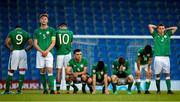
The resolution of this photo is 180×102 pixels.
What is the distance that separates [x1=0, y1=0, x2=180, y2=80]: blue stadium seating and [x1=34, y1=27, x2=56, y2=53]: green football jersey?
703cm

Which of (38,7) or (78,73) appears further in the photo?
(38,7)

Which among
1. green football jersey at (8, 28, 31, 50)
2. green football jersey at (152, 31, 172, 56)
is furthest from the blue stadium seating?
green football jersey at (152, 31, 172, 56)

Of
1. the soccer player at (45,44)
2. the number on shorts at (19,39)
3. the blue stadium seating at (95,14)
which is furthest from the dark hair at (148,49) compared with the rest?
the blue stadium seating at (95,14)

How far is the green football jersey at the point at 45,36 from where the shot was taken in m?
12.3

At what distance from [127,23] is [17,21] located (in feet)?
13.4

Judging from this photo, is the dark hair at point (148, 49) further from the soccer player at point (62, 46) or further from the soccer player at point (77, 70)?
the soccer player at point (62, 46)

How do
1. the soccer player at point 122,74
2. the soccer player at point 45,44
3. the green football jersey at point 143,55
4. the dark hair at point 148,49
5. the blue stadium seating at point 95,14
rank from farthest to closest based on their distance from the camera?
the blue stadium seating at point 95,14, the soccer player at point 122,74, the green football jersey at point 143,55, the dark hair at point 148,49, the soccer player at point 45,44

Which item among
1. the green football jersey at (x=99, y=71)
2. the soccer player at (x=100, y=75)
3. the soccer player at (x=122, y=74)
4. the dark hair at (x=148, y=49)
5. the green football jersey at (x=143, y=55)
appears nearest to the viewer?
the soccer player at (x=100, y=75)

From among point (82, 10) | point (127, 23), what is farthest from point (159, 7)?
point (82, 10)

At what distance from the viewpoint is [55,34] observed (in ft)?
40.9

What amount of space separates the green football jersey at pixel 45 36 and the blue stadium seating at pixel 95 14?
7.03 meters

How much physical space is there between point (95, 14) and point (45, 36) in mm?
Result: 8819

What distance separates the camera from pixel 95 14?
2102cm

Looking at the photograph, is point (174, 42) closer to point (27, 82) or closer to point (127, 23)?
point (127, 23)
